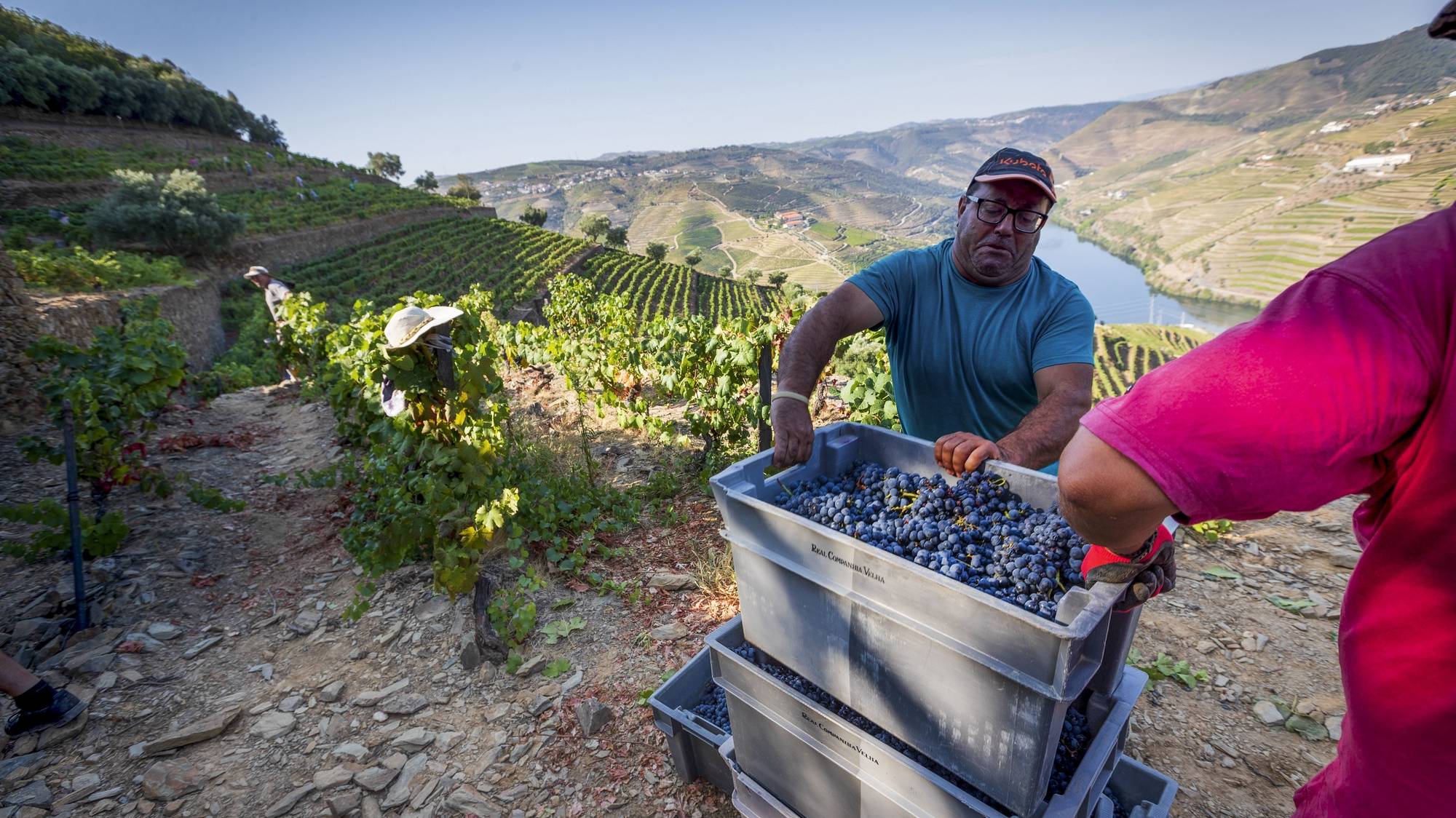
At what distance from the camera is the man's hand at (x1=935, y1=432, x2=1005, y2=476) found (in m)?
1.67

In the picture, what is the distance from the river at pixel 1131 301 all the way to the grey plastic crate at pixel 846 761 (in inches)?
3071

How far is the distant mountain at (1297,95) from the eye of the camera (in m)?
130

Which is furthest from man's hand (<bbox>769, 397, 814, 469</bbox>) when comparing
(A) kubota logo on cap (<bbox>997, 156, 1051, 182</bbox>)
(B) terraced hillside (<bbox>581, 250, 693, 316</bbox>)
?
(B) terraced hillside (<bbox>581, 250, 693, 316</bbox>)

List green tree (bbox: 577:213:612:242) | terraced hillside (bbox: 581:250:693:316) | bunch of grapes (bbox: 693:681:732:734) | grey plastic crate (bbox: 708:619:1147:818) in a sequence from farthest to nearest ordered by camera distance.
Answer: green tree (bbox: 577:213:612:242) < terraced hillside (bbox: 581:250:693:316) < bunch of grapes (bbox: 693:681:732:734) < grey plastic crate (bbox: 708:619:1147:818)

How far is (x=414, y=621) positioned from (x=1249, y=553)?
569 cm

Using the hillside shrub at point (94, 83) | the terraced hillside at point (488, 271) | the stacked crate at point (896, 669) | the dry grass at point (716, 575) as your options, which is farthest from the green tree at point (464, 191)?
the stacked crate at point (896, 669)

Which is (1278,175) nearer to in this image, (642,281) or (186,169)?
(642,281)

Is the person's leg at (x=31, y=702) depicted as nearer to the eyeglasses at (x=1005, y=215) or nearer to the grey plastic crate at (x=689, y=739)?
the grey plastic crate at (x=689, y=739)

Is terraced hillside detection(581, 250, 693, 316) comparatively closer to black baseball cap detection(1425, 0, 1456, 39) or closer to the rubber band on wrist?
the rubber band on wrist

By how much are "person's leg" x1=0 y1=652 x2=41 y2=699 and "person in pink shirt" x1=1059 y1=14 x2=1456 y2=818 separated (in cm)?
476

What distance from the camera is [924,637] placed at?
130 centimetres

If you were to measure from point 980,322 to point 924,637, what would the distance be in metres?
1.54

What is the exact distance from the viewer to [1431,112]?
82.0 metres

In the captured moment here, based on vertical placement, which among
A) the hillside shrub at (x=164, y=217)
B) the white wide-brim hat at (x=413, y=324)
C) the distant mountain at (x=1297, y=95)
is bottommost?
the white wide-brim hat at (x=413, y=324)
